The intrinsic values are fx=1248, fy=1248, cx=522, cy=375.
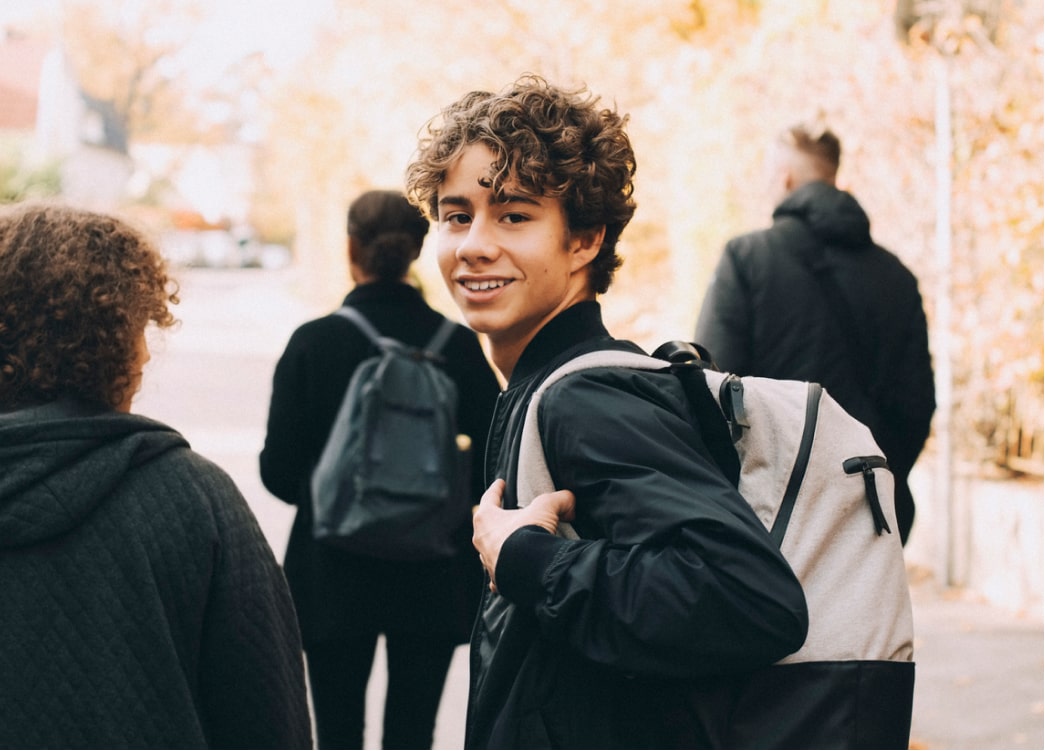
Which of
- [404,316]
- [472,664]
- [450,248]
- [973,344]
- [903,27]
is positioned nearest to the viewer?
[472,664]

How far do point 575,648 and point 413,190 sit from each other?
0.90 metres

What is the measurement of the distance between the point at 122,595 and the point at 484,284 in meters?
0.79

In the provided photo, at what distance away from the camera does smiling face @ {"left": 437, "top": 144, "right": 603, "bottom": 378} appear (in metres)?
1.99

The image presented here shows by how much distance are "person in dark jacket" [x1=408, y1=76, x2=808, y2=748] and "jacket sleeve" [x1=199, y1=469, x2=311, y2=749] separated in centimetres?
50

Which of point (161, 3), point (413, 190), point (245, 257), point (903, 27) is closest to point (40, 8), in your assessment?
point (161, 3)

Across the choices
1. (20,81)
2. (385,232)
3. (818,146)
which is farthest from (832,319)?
(20,81)

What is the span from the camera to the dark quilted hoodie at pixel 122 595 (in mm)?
2023

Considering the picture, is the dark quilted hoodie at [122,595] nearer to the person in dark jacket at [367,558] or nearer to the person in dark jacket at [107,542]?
the person in dark jacket at [107,542]

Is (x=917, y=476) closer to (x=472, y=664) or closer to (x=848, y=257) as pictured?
(x=848, y=257)

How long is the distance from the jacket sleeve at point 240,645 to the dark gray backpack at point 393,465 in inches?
64.9

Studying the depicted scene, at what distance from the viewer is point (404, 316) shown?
14.1 feet

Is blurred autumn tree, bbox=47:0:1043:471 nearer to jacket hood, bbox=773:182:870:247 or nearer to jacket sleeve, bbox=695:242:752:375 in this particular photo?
jacket sleeve, bbox=695:242:752:375

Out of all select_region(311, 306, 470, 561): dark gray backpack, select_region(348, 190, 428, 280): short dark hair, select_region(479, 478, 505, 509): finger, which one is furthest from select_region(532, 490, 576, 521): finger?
select_region(348, 190, 428, 280): short dark hair

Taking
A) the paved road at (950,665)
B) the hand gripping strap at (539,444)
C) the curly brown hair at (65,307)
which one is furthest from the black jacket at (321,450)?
the hand gripping strap at (539,444)
